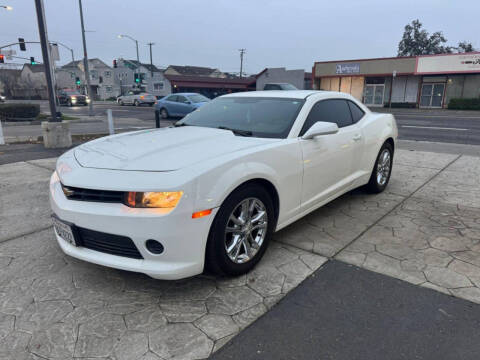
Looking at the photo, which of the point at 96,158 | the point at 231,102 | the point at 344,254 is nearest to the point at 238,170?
the point at 96,158

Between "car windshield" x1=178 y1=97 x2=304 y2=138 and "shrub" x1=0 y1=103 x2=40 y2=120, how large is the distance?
16310 millimetres

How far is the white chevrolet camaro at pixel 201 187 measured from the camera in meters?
2.42

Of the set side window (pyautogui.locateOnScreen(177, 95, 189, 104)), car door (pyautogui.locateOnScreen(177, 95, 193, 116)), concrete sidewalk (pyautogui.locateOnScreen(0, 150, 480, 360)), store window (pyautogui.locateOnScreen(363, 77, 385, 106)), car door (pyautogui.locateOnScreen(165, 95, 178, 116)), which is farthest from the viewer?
store window (pyautogui.locateOnScreen(363, 77, 385, 106))

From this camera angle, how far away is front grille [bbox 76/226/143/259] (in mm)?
2469

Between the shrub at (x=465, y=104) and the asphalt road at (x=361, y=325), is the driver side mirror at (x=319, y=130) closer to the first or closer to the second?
the asphalt road at (x=361, y=325)

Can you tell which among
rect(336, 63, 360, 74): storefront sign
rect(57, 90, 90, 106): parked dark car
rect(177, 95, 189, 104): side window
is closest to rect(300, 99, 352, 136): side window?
rect(177, 95, 189, 104): side window

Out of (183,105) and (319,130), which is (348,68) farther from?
(319,130)

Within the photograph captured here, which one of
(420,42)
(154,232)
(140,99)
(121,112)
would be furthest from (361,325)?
(420,42)

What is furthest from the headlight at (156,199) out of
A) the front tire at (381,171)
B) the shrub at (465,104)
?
the shrub at (465,104)

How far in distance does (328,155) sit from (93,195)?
238cm

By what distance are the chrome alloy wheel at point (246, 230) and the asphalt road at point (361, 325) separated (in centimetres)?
50

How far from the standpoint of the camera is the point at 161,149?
2.95m

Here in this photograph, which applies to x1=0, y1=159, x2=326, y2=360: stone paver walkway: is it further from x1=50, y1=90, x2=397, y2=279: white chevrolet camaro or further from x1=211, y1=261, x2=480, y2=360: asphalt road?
x1=50, y1=90, x2=397, y2=279: white chevrolet camaro

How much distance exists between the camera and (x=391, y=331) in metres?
2.32
